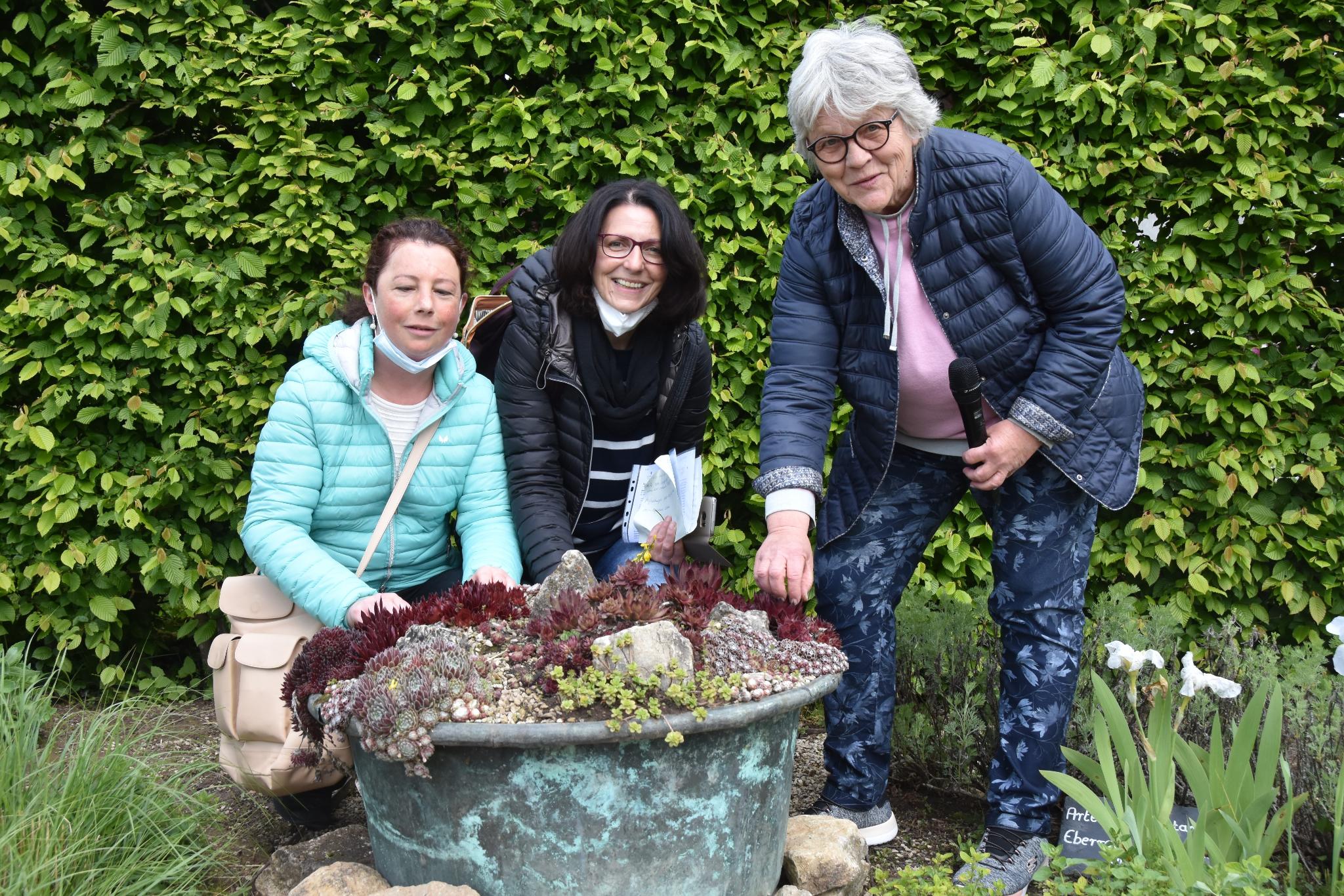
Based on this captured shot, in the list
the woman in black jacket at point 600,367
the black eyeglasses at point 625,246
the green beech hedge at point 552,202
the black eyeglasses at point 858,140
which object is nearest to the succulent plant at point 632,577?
the woman in black jacket at point 600,367

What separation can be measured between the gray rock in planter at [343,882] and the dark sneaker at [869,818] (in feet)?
4.24

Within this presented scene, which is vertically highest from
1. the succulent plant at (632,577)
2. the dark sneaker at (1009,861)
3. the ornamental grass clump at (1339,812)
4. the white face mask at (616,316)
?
the white face mask at (616,316)

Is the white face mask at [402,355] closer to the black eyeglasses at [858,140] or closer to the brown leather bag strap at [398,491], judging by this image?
the brown leather bag strap at [398,491]

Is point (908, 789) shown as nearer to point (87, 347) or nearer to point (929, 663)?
point (929, 663)

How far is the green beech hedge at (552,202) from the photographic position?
3834 mm

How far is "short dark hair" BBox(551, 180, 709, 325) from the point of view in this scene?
311cm

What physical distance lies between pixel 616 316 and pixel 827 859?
1568mm

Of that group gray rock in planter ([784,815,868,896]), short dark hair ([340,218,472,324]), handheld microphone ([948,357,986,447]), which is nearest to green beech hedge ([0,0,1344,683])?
short dark hair ([340,218,472,324])

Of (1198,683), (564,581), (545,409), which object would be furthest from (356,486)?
(1198,683)

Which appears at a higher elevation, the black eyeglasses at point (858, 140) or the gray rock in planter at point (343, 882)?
the black eyeglasses at point (858, 140)

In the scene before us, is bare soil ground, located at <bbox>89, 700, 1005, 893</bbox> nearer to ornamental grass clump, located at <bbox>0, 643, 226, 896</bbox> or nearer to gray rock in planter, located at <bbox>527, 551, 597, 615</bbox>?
ornamental grass clump, located at <bbox>0, 643, 226, 896</bbox>

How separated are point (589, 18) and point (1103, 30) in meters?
1.81

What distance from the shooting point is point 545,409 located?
3207 millimetres

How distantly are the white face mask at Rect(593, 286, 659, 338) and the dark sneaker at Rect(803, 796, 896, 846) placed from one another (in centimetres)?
151
